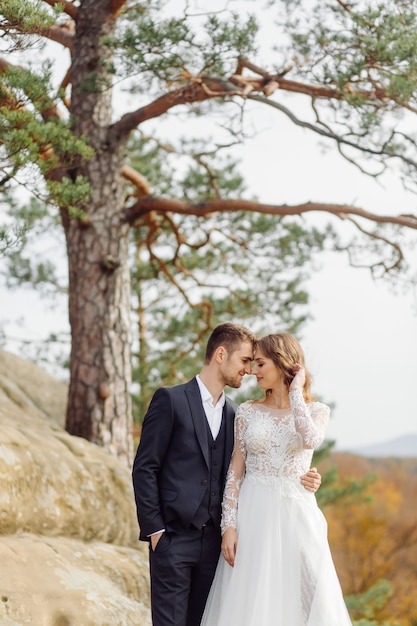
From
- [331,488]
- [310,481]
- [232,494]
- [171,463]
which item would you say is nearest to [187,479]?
[171,463]

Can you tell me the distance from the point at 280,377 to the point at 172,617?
1272 millimetres

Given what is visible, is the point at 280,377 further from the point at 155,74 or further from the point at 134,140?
the point at 134,140

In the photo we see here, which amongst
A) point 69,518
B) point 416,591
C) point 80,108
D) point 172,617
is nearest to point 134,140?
point 80,108

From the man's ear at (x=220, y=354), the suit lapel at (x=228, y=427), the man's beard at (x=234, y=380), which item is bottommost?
the suit lapel at (x=228, y=427)

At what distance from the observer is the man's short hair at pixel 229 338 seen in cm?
394

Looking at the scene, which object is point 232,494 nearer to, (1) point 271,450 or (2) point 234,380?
(1) point 271,450

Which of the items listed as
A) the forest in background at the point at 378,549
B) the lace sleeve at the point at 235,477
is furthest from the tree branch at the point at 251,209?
the forest in background at the point at 378,549

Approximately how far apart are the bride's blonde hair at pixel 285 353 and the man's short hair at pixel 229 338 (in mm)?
76

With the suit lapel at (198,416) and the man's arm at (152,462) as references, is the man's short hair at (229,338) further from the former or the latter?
the man's arm at (152,462)

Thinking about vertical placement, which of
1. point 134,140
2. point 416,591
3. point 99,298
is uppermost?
point 134,140

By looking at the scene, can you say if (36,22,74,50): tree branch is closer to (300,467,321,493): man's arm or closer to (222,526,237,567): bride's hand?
(300,467,321,493): man's arm

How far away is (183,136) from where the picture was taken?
8852 millimetres

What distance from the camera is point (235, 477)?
3889 mm

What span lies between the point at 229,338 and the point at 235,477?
A: 697 mm
